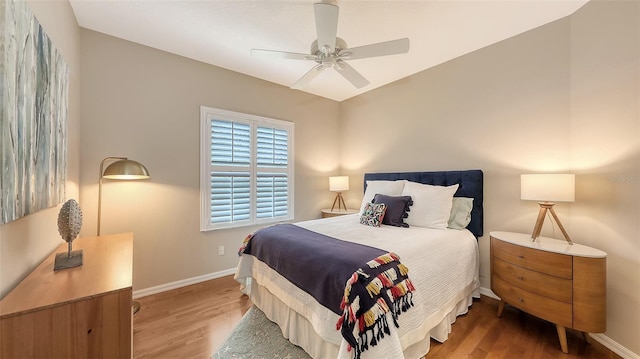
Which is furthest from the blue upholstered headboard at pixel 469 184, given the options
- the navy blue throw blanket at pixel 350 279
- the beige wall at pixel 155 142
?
the beige wall at pixel 155 142

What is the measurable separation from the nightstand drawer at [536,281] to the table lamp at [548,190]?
33 centimetres

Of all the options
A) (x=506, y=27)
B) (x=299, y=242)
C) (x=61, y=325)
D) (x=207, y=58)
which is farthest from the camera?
(x=207, y=58)

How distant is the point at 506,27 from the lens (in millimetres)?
2299

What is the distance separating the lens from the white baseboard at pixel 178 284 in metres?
2.57

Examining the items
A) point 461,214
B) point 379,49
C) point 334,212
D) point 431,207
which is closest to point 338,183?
point 334,212

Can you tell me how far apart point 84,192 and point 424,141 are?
3.97m

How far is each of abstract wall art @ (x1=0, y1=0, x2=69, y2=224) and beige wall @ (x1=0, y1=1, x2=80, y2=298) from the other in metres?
0.11

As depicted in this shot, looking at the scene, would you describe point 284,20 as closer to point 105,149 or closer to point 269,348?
point 105,149

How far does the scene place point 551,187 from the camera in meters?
1.90

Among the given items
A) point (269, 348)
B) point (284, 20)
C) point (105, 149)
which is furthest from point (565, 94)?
point (105, 149)

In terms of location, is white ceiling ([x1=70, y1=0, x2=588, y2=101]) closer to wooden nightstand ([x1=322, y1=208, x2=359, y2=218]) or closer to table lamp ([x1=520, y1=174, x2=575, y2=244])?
table lamp ([x1=520, y1=174, x2=575, y2=244])

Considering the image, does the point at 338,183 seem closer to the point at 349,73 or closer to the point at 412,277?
the point at 349,73

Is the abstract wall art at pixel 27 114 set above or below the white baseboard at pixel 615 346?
above

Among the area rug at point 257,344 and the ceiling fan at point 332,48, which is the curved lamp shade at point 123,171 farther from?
the area rug at point 257,344
